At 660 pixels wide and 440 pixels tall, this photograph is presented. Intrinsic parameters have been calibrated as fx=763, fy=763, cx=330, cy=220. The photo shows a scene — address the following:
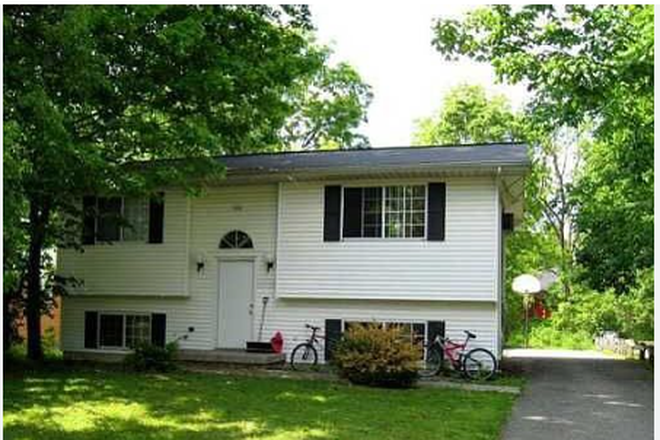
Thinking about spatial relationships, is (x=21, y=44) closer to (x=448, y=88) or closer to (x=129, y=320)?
(x=129, y=320)

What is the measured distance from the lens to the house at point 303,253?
1412cm

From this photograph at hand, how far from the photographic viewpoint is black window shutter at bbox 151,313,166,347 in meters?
16.1

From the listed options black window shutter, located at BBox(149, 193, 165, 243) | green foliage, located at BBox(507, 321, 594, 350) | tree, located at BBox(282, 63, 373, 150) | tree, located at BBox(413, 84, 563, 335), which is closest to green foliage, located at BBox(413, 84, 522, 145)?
tree, located at BBox(413, 84, 563, 335)

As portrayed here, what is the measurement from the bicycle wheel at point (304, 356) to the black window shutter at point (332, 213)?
7.00ft

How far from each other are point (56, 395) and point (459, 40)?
817cm

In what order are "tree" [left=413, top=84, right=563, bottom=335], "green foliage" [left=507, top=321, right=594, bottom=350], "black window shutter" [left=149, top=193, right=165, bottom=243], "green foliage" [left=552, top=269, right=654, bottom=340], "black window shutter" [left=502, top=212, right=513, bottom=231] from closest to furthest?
"black window shutter" [left=149, top=193, right=165, bottom=243] → "black window shutter" [left=502, top=212, right=513, bottom=231] → "green foliage" [left=552, top=269, right=654, bottom=340] → "green foliage" [left=507, top=321, right=594, bottom=350] → "tree" [left=413, top=84, right=563, bottom=335]

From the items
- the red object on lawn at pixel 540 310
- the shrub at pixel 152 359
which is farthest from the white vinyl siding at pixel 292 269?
the red object on lawn at pixel 540 310

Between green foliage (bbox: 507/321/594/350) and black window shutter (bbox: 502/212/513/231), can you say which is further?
green foliage (bbox: 507/321/594/350)

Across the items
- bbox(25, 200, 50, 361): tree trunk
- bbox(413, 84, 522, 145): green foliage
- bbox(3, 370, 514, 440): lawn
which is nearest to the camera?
bbox(3, 370, 514, 440): lawn

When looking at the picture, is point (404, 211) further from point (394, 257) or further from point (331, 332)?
point (331, 332)

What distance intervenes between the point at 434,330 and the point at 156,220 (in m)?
6.33

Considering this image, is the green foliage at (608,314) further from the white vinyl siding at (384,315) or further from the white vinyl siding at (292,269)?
the white vinyl siding at (292,269)

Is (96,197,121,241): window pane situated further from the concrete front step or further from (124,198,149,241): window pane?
the concrete front step

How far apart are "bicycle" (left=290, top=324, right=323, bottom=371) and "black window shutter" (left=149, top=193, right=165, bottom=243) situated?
12.5 ft
